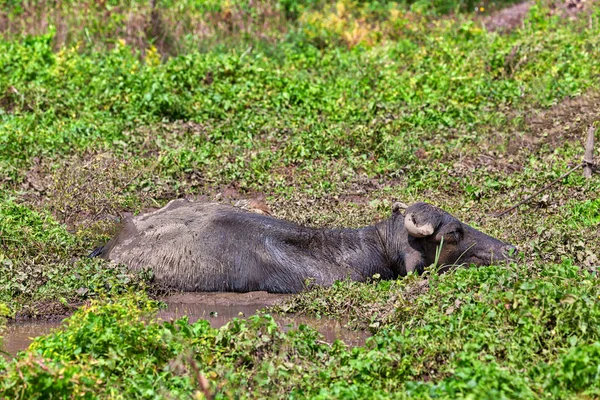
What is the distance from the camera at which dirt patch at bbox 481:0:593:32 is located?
1558 centimetres

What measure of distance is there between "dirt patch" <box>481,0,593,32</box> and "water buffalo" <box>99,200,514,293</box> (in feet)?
24.4

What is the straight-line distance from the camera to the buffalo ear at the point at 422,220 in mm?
8828

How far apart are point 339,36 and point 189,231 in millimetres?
7669

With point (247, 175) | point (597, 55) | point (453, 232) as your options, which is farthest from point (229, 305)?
point (597, 55)

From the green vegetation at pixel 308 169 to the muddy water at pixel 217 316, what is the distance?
154mm

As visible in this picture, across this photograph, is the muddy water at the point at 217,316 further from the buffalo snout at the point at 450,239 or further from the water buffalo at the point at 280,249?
the buffalo snout at the point at 450,239

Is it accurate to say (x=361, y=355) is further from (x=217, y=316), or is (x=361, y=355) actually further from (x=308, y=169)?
(x=308, y=169)

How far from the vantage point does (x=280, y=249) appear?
8.95 metres

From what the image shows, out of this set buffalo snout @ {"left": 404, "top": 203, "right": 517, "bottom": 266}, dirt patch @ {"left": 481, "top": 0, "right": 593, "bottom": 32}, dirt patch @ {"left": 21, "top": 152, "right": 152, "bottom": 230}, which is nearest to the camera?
buffalo snout @ {"left": 404, "top": 203, "right": 517, "bottom": 266}

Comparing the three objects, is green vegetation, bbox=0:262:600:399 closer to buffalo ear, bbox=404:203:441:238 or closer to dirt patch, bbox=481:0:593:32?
buffalo ear, bbox=404:203:441:238

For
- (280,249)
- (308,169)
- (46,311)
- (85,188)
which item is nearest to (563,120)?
(308,169)

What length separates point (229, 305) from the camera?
28.0 ft

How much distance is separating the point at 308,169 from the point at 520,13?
665 centimetres

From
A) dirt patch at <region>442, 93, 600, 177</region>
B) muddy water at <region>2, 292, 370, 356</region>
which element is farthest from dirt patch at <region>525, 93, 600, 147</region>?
muddy water at <region>2, 292, 370, 356</region>
